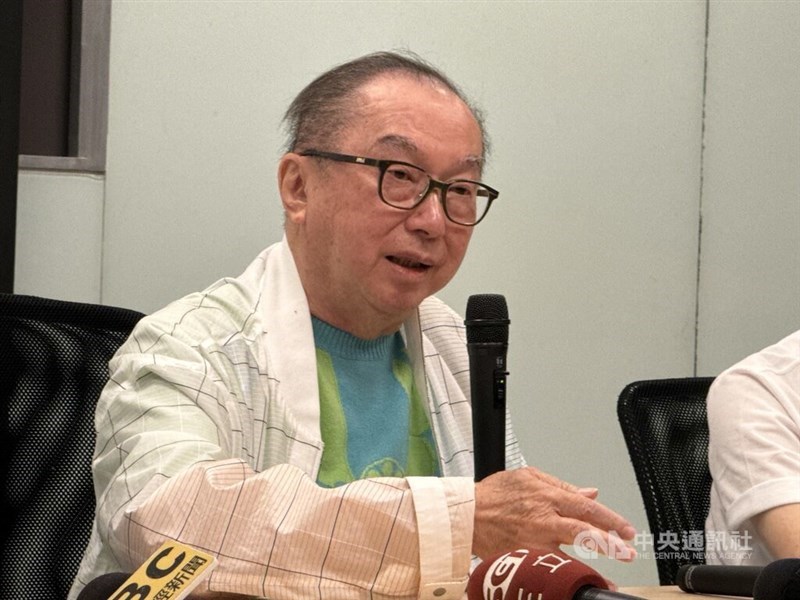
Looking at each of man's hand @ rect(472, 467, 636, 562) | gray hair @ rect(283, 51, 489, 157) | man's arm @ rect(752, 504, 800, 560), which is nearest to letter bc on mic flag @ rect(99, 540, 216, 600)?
man's hand @ rect(472, 467, 636, 562)

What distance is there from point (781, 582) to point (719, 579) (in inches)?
18.3

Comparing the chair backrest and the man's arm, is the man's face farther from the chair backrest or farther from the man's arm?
the man's arm

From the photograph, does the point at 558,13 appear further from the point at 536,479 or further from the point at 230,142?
the point at 536,479

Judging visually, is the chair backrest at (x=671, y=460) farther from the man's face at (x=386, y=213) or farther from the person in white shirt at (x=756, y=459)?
the man's face at (x=386, y=213)

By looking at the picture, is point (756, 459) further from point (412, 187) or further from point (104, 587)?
point (104, 587)

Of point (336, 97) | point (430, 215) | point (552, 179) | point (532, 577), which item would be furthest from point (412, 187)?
point (552, 179)

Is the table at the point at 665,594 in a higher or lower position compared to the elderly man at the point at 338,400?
lower

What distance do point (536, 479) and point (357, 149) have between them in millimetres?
716

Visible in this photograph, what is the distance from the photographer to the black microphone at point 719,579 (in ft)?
4.69

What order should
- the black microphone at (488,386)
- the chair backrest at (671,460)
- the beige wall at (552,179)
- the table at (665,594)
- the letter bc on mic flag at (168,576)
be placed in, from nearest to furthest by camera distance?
the letter bc on mic flag at (168,576) < the black microphone at (488,386) < the table at (665,594) < the chair backrest at (671,460) < the beige wall at (552,179)

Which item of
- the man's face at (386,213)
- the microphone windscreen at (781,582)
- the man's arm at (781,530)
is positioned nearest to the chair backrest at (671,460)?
the man's arm at (781,530)

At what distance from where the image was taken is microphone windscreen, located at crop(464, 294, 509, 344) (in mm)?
1400

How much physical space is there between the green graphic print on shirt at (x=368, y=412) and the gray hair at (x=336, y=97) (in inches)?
12.2

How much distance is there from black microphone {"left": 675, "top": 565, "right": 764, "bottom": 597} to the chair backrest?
0.39 m
